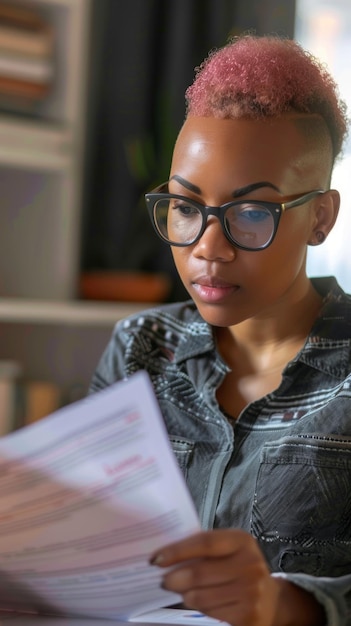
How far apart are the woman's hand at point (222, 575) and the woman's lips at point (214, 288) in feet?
1.03

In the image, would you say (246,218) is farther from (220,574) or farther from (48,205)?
(48,205)

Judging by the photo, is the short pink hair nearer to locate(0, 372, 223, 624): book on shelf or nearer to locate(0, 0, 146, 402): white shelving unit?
locate(0, 372, 223, 624): book on shelf

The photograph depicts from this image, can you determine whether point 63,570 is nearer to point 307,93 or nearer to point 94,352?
point 307,93

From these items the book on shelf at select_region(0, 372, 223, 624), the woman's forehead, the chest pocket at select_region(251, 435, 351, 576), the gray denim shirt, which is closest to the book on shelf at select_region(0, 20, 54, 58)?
the gray denim shirt

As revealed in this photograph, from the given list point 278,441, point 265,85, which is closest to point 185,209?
point 265,85

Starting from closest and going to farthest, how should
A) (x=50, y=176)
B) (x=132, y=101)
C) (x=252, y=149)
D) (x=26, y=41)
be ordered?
(x=252, y=149) → (x=26, y=41) → (x=50, y=176) → (x=132, y=101)

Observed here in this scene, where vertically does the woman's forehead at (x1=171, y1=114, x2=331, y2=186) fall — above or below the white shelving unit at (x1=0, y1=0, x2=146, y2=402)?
above

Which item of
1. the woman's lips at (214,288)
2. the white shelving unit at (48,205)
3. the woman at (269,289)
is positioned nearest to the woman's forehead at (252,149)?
the woman at (269,289)

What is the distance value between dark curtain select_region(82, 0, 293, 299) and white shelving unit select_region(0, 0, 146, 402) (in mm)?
255

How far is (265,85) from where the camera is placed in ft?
3.06

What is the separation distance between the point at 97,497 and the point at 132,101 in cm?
228

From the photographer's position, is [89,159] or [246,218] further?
[89,159]

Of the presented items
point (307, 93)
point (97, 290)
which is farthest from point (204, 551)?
point (97, 290)

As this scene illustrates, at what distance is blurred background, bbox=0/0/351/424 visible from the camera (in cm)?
235
